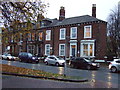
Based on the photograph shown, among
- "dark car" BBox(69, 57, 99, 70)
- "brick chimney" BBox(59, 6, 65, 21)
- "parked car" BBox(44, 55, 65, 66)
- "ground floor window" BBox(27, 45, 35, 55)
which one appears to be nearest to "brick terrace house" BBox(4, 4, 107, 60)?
"brick chimney" BBox(59, 6, 65, 21)

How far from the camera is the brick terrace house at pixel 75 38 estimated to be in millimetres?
33906

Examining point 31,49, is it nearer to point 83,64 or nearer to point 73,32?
point 73,32

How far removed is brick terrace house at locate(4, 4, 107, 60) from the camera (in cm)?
3391

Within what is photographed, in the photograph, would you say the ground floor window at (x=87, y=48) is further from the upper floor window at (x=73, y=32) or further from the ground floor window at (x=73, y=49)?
the upper floor window at (x=73, y=32)

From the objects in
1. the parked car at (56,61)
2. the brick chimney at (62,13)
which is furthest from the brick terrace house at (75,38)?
the parked car at (56,61)

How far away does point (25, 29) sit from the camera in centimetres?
1697

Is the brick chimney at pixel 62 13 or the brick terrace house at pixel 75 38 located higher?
the brick chimney at pixel 62 13

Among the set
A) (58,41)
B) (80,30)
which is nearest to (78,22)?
(80,30)

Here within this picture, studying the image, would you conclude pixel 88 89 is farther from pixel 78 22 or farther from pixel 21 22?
pixel 78 22

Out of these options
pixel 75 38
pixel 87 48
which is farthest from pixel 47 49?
pixel 87 48

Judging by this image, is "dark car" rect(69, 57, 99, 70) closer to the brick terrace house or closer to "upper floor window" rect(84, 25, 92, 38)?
the brick terrace house

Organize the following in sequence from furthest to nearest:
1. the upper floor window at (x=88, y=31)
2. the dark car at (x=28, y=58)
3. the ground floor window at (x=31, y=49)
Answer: the ground floor window at (x=31, y=49), the upper floor window at (x=88, y=31), the dark car at (x=28, y=58)

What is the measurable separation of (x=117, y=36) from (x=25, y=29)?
33863 mm

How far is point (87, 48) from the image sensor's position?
3491 cm
